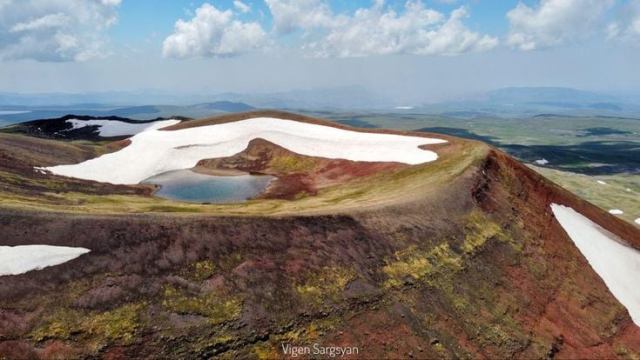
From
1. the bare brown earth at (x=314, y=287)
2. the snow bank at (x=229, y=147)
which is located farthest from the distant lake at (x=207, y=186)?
the bare brown earth at (x=314, y=287)

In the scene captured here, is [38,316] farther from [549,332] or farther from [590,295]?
[590,295]

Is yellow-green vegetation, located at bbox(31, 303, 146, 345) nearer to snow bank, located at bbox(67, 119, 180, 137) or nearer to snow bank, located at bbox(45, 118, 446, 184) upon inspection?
snow bank, located at bbox(45, 118, 446, 184)

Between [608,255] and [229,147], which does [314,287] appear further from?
[229,147]

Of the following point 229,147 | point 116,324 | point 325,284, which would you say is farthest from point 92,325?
→ point 229,147

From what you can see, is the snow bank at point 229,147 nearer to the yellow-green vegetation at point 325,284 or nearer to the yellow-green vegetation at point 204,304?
the yellow-green vegetation at point 325,284

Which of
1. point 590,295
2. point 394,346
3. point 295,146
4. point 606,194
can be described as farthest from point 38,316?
point 606,194

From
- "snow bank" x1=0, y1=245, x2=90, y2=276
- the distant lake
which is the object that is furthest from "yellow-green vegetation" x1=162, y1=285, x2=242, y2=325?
the distant lake

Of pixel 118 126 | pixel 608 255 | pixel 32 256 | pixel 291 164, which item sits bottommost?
pixel 608 255
